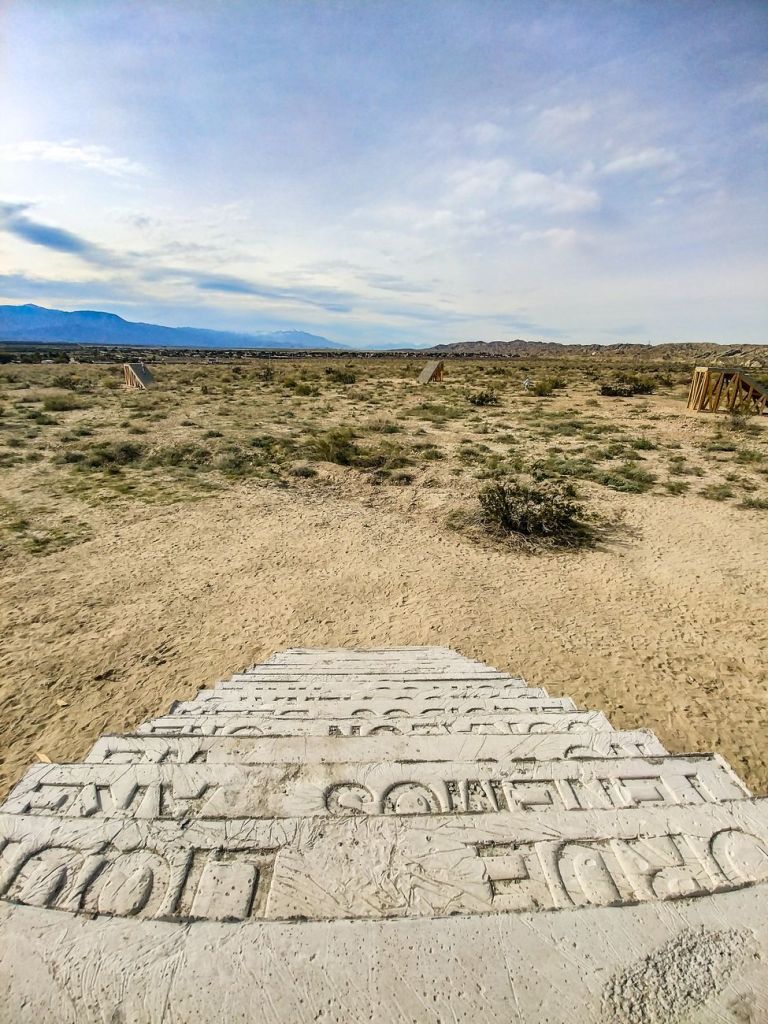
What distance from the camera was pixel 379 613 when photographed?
7059 mm

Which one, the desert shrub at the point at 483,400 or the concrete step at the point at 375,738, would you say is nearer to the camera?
the concrete step at the point at 375,738

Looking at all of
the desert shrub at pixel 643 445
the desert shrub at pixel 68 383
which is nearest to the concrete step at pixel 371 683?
the desert shrub at pixel 643 445

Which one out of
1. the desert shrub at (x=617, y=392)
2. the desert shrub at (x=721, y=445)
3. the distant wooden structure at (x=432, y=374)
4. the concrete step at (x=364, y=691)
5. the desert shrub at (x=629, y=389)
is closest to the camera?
the concrete step at (x=364, y=691)

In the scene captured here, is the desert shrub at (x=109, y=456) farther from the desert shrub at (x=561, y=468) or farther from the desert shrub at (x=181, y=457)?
the desert shrub at (x=561, y=468)

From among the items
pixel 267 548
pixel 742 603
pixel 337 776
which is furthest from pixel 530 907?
pixel 267 548

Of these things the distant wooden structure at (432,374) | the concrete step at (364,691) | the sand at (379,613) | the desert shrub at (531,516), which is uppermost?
the distant wooden structure at (432,374)

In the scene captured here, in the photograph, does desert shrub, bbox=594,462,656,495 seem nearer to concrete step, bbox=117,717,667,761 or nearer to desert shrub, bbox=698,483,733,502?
desert shrub, bbox=698,483,733,502

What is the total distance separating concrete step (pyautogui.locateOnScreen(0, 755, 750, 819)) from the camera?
86.0 inches

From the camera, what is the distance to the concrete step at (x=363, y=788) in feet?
7.16

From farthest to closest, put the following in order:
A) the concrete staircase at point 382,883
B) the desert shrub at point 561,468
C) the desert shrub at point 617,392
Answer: the desert shrub at point 617,392
the desert shrub at point 561,468
the concrete staircase at point 382,883

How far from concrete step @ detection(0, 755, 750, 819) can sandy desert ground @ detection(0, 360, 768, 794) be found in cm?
267

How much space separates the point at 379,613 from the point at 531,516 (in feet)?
13.1

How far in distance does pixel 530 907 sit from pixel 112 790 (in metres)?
1.81

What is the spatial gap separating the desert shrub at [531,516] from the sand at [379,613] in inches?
26.0
